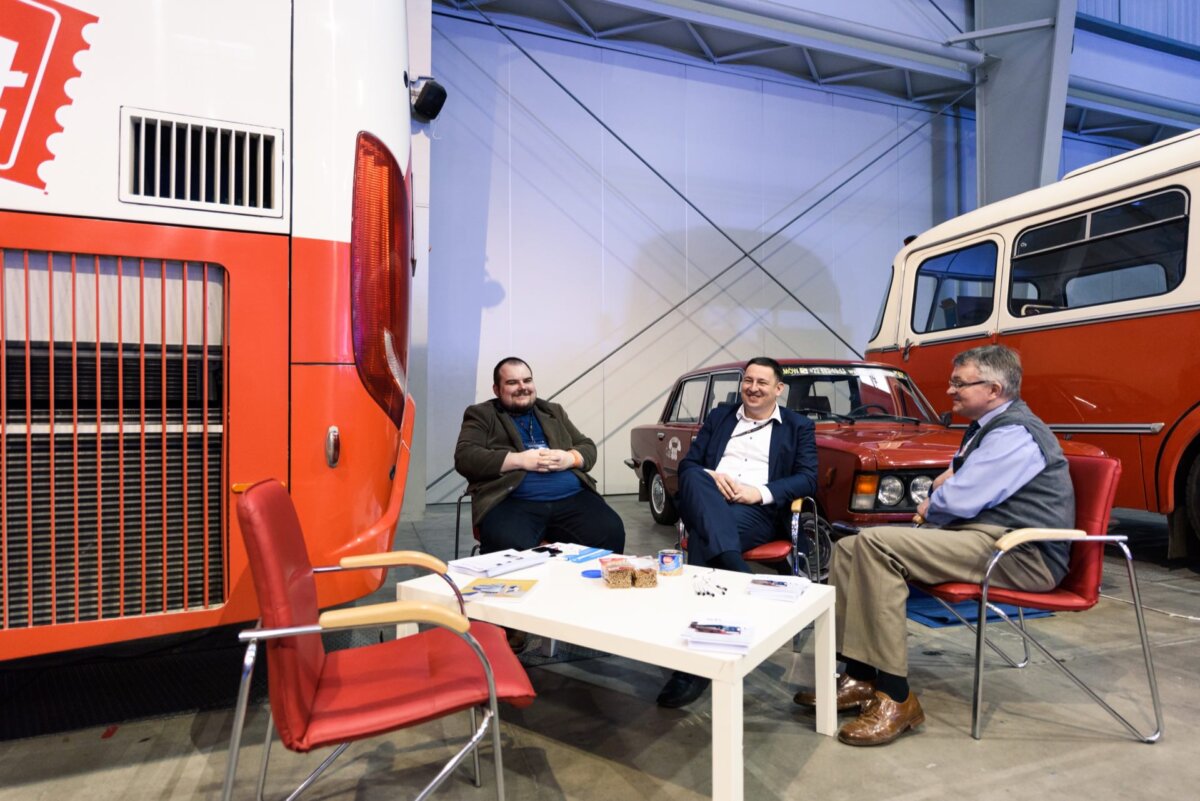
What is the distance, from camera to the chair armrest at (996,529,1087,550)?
2.26 metres

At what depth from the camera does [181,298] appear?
6.43 feet

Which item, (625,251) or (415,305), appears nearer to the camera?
(415,305)

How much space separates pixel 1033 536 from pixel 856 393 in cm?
244

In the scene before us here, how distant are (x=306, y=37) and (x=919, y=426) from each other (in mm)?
3804

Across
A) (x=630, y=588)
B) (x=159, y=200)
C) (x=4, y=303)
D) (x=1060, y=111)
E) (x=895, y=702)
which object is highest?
(x=1060, y=111)

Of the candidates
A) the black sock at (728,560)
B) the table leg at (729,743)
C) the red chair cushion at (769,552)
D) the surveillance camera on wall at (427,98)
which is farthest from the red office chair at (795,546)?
the surveillance camera on wall at (427,98)

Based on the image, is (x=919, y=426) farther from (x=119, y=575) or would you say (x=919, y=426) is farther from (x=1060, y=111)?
(x=1060, y=111)

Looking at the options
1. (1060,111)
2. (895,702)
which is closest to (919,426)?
(895,702)

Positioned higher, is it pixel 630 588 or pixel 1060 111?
pixel 1060 111

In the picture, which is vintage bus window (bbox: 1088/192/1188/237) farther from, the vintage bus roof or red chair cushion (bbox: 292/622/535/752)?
red chair cushion (bbox: 292/622/535/752)

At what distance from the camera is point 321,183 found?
2059 mm

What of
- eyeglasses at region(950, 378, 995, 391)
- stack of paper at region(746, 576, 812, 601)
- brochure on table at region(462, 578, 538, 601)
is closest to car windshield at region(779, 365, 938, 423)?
eyeglasses at region(950, 378, 995, 391)

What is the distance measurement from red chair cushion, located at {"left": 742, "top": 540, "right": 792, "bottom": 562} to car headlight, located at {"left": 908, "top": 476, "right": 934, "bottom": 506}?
2.64 ft

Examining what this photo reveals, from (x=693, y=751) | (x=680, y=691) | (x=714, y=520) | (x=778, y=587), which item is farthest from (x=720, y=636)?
(x=714, y=520)
